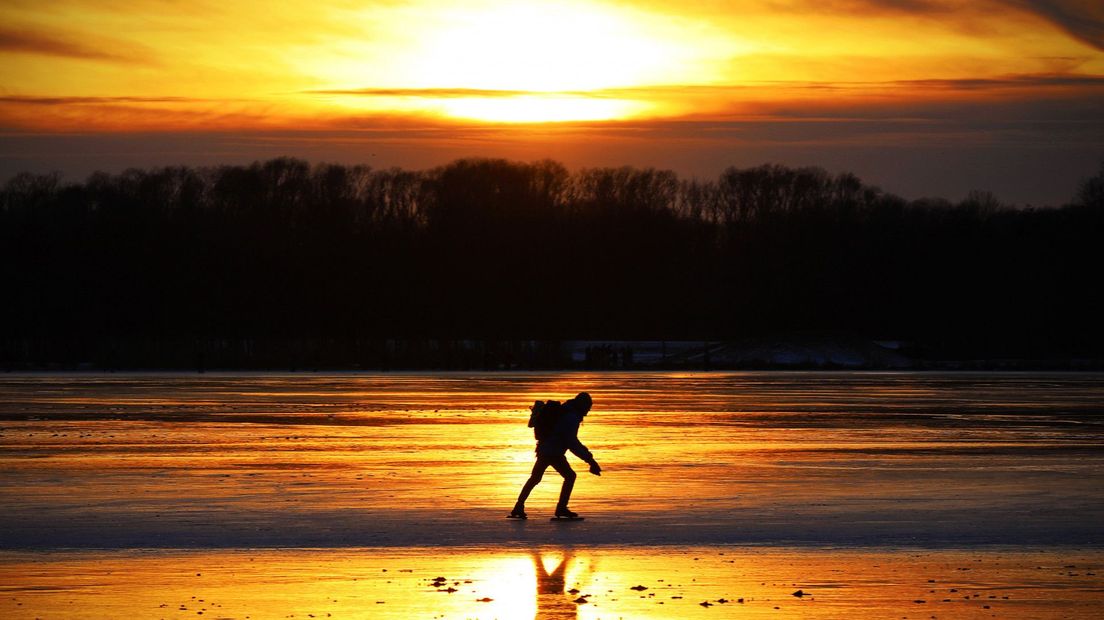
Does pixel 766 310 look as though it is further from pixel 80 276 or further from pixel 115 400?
pixel 115 400

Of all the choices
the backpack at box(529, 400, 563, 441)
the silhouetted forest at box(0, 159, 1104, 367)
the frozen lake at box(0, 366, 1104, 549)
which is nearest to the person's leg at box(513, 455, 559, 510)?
the backpack at box(529, 400, 563, 441)

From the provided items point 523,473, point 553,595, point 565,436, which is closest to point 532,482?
point 565,436

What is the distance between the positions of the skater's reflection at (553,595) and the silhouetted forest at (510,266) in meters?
86.5

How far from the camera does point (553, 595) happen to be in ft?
41.1

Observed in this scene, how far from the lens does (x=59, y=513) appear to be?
17.8 metres

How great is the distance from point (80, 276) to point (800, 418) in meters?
86.7

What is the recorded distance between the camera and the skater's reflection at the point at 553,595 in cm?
1177

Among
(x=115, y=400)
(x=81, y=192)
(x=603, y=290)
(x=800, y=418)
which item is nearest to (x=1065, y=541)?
(x=800, y=418)

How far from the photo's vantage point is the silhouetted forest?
114062mm

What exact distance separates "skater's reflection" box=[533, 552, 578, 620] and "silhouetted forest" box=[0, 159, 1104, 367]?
86.5 metres

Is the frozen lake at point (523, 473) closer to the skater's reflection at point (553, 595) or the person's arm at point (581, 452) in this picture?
the person's arm at point (581, 452)

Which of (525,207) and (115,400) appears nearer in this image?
(115,400)

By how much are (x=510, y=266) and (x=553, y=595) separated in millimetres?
118671

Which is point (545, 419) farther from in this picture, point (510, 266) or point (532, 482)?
point (510, 266)
